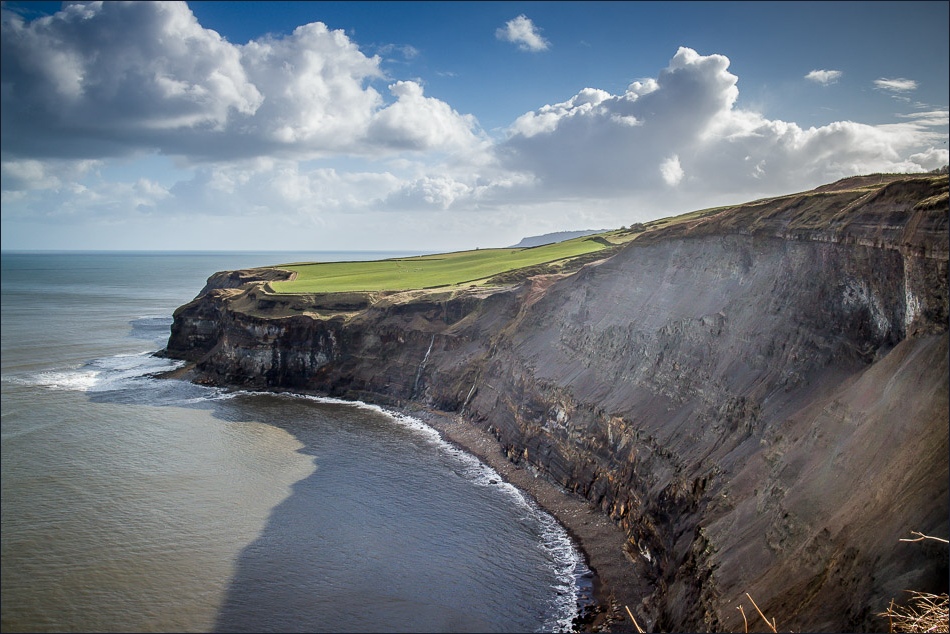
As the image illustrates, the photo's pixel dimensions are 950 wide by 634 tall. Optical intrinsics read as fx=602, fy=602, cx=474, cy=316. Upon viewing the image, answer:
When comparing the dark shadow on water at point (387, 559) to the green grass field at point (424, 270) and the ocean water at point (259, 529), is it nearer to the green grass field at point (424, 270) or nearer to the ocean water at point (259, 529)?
the ocean water at point (259, 529)

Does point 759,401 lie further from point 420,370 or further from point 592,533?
point 420,370

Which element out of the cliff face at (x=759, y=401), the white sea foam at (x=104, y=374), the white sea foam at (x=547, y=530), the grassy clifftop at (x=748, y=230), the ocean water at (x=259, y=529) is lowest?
the white sea foam at (x=547, y=530)

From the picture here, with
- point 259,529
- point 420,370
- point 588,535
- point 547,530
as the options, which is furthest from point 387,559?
point 420,370

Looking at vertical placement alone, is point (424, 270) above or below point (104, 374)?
above

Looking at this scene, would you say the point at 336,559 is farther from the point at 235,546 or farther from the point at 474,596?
the point at 474,596

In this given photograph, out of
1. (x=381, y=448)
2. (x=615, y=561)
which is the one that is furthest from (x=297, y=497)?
(x=615, y=561)

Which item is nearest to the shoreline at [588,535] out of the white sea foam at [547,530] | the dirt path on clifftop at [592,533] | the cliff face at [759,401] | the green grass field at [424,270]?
the dirt path on clifftop at [592,533]
